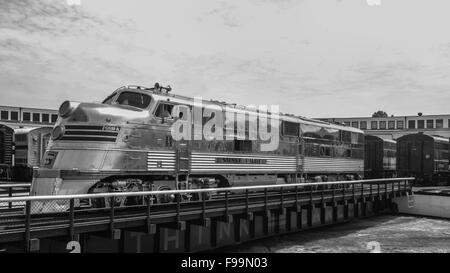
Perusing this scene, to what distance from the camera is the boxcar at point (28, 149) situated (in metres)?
39.2

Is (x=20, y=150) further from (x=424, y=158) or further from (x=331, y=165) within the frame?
(x=424, y=158)

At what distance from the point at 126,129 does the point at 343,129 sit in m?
17.6

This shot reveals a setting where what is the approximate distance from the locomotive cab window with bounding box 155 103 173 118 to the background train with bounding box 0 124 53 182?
82.6 ft

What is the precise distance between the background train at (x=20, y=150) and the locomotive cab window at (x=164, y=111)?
2517cm

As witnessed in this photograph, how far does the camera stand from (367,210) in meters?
31.0

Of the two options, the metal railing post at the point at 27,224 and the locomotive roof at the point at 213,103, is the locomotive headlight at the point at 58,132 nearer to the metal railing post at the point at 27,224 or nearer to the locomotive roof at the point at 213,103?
the locomotive roof at the point at 213,103

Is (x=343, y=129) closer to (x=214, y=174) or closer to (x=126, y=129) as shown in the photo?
(x=214, y=174)

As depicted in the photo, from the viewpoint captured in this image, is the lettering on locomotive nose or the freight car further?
the freight car

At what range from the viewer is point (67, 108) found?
50.1ft

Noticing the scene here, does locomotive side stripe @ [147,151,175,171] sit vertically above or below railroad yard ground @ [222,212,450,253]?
above

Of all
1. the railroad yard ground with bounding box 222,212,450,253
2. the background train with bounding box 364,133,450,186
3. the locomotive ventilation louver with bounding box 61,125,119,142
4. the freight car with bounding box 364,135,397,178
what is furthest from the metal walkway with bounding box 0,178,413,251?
the background train with bounding box 364,133,450,186

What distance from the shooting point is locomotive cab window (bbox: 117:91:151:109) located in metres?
16.7

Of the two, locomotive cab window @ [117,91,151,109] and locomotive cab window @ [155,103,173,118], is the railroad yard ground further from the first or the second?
locomotive cab window @ [117,91,151,109]
